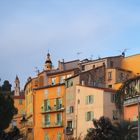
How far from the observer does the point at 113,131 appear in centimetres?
5459

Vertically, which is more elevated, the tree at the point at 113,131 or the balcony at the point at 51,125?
the balcony at the point at 51,125

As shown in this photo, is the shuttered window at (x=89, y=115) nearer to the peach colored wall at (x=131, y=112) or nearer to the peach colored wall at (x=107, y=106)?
A: the peach colored wall at (x=107, y=106)

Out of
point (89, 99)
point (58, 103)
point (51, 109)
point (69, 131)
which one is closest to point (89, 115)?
point (89, 99)

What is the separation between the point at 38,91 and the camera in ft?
335

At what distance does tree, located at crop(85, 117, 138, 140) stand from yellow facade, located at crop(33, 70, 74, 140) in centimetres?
3705

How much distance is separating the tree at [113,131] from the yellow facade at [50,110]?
37.1m

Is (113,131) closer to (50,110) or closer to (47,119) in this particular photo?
(50,110)

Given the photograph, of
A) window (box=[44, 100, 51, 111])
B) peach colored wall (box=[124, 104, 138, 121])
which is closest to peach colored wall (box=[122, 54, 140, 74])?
window (box=[44, 100, 51, 111])

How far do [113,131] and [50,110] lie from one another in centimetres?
4300

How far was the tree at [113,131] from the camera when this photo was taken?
52781 millimetres

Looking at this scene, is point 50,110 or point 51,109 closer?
point 51,109

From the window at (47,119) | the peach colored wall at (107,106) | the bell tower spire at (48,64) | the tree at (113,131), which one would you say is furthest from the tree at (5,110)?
the bell tower spire at (48,64)

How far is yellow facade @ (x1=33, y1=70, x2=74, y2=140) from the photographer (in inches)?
3723

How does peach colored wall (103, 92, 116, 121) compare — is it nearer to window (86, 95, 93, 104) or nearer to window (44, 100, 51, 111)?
window (86, 95, 93, 104)
